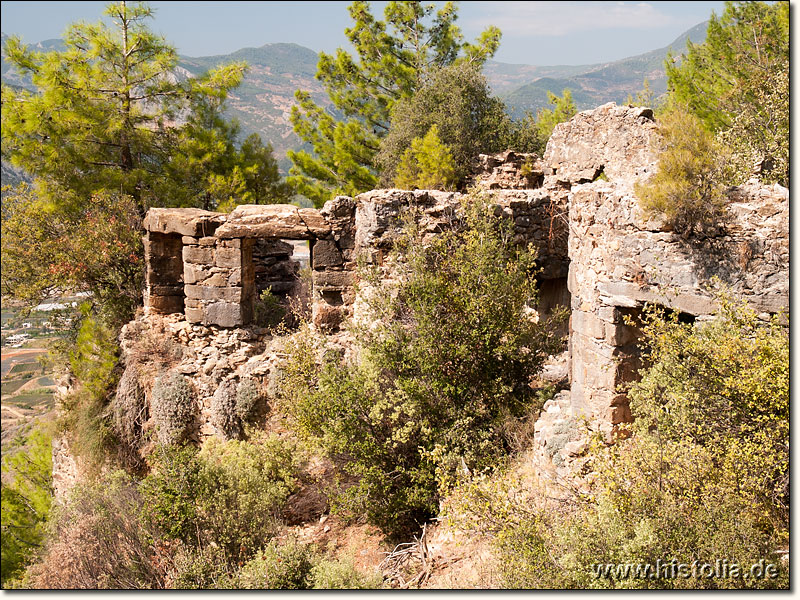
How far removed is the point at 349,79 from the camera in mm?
16703

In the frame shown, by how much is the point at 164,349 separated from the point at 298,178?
608 cm

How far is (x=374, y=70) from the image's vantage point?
1659 centimetres

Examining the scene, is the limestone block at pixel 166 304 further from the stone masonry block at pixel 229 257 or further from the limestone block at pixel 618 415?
the limestone block at pixel 618 415

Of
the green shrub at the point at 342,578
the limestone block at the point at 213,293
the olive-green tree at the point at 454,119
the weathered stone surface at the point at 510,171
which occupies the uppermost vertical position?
the olive-green tree at the point at 454,119

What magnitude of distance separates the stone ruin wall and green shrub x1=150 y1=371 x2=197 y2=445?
200 millimetres

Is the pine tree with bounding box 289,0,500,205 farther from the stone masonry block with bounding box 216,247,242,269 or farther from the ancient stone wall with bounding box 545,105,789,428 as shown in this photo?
the ancient stone wall with bounding box 545,105,789,428

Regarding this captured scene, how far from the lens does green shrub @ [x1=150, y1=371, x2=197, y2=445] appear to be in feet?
31.8

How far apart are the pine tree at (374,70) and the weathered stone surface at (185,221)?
5958 mm

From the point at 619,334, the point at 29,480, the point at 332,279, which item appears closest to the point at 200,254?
the point at 332,279

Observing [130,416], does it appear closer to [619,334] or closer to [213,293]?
[213,293]

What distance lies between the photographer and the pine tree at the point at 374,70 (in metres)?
16.2

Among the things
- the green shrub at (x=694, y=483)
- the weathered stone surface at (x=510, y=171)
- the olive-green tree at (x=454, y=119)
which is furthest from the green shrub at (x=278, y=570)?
the olive-green tree at (x=454, y=119)

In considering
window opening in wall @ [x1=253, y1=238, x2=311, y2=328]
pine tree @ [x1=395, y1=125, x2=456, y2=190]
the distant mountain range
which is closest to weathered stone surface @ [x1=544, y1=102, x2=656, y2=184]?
the distant mountain range

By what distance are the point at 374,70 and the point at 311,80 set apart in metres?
1.83
